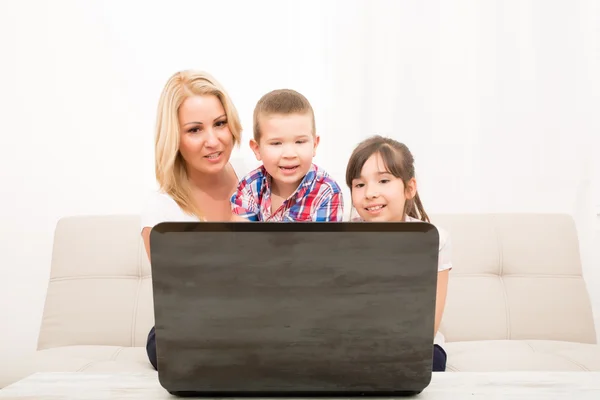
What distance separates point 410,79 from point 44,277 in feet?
5.67

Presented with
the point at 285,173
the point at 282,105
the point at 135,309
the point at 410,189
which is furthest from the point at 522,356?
the point at 135,309

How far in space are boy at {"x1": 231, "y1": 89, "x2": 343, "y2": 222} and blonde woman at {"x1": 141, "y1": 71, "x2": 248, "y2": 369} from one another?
3.7 inches

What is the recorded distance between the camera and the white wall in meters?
2.53

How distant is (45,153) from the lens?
2.56 meters

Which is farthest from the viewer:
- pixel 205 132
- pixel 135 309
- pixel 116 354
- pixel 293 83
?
pixel 293 83

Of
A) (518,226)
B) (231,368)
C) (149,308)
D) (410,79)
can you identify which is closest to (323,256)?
(231,368)

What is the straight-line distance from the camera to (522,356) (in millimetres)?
1786

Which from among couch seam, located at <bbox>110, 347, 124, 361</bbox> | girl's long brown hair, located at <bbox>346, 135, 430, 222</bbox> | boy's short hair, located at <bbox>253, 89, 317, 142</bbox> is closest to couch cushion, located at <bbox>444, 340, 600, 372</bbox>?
girl's long brown hair, located at <bbox>346, 135, 430, 222</bbox>

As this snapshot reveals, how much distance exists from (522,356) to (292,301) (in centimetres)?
124

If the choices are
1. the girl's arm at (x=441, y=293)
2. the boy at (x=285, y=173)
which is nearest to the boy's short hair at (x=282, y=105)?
the boy at (x=285, y=173)

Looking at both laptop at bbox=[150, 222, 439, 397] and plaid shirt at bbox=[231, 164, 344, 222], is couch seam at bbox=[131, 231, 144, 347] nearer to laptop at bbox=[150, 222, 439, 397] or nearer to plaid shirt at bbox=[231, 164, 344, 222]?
plaid shirt at bbox=[231, 164, 344, 222]

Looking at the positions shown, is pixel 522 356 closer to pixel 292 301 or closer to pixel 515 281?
pixel 515 281

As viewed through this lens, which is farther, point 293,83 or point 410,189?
point 293,83

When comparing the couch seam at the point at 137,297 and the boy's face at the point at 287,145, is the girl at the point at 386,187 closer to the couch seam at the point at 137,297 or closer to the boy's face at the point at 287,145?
Answer: the boy's face at the point at 287,145
